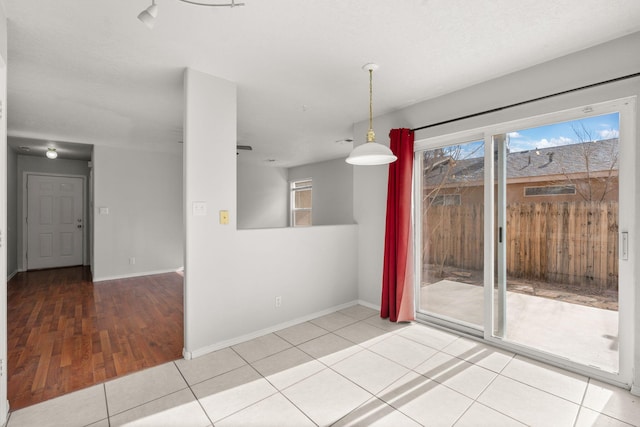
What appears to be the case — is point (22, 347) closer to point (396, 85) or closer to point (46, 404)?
point (46, 404)

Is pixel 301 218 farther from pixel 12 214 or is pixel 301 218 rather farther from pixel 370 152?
pixel 370 152

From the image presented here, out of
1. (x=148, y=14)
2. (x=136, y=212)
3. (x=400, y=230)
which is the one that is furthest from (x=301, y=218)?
(x=148, y=14)

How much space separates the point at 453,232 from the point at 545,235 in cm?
87

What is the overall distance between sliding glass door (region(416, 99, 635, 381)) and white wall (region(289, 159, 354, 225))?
12.5ft

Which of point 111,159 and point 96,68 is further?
point 111,159

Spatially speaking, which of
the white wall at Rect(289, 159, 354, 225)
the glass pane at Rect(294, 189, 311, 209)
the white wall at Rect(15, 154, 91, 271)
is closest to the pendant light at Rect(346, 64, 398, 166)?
the white wall at Rect(289, 159, 354, 225)

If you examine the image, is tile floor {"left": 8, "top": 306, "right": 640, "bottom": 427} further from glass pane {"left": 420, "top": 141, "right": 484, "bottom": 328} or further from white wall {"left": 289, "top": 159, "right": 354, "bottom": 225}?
white wall {"left": 289, "top": 159, "right": 354, "bottom": 225}

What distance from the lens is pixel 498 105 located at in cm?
289

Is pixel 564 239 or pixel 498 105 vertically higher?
pixel 498 105

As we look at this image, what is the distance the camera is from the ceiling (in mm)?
1945

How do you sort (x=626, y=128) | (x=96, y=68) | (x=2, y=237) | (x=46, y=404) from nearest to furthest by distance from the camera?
(x=2, y=237) < (x=46, y=404) < (x=626, y=128) < (x=96, y=68)

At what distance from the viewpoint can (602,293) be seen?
2.46 meters

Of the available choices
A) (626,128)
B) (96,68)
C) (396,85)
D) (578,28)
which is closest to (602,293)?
(626,128)

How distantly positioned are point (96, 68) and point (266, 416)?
10.5 feet
